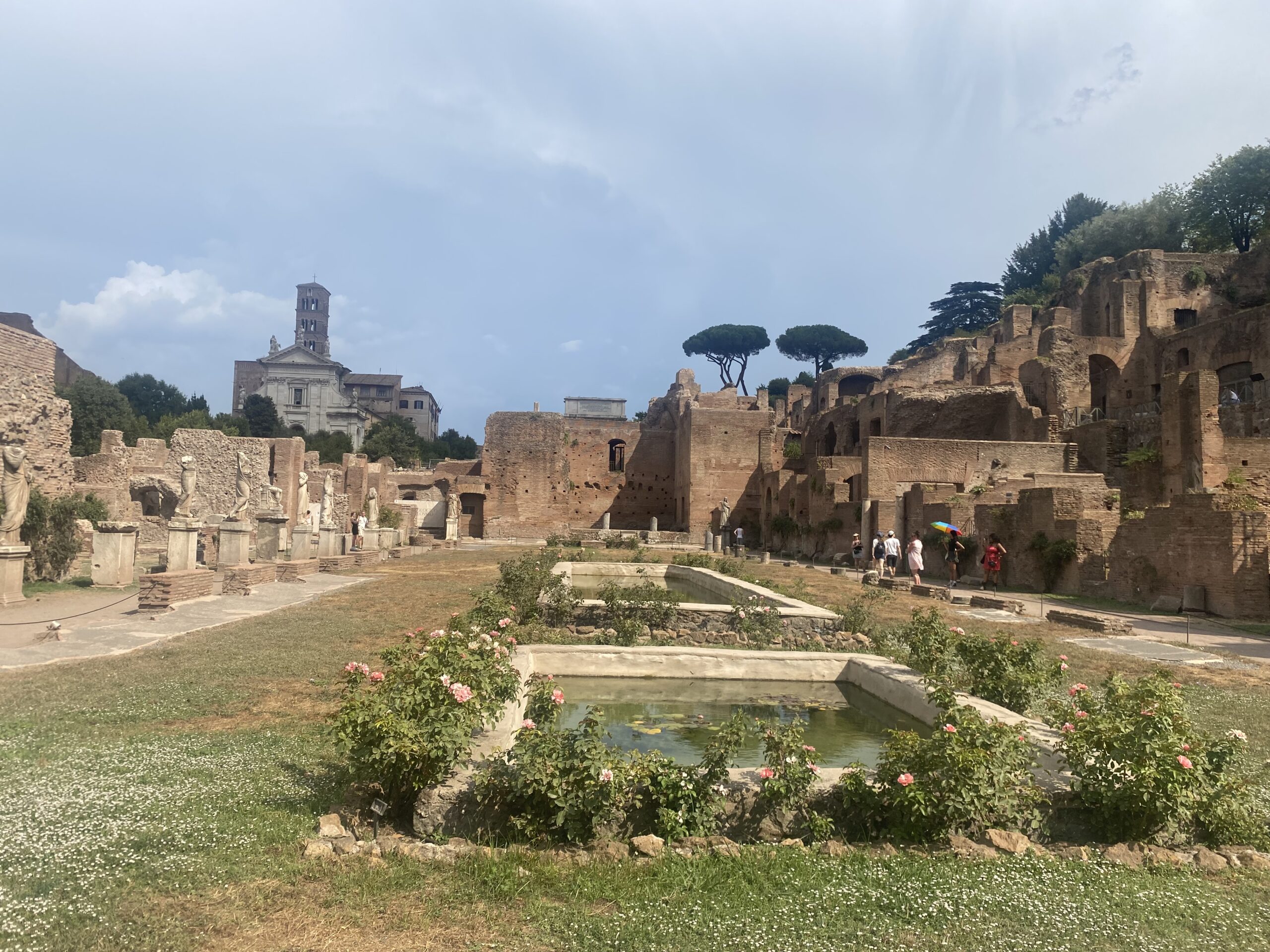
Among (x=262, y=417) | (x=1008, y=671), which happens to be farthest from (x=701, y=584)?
(x=262, y=417)

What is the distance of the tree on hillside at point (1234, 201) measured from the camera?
4191 centimetres

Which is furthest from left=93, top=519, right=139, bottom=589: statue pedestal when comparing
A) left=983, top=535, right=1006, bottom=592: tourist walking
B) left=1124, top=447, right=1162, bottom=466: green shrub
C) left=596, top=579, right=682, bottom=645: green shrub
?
left=1124, top=447, right=1162, bottom=466: green shrub

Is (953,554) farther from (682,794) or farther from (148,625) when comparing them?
(682,794)

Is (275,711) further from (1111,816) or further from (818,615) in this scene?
(818,615)

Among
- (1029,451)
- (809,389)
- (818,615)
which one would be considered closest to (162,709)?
(818,615)

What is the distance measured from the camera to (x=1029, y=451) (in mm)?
26875

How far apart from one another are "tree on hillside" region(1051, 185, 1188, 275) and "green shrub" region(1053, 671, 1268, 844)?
161 ft

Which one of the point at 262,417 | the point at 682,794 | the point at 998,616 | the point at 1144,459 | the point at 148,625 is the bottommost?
the point at 998,616

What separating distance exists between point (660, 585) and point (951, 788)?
1329 cm

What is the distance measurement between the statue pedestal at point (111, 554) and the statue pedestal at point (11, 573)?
292 cm

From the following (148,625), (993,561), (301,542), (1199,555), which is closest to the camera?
(148,625)

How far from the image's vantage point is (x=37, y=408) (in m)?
18.8

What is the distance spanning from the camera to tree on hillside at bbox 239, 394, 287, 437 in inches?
2889

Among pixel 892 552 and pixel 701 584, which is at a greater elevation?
pixel 892 552
